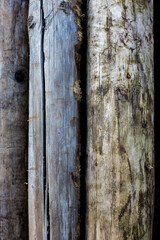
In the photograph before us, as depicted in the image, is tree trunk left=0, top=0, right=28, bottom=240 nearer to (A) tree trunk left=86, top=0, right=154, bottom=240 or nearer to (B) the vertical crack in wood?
(B) the vertical crack in wood

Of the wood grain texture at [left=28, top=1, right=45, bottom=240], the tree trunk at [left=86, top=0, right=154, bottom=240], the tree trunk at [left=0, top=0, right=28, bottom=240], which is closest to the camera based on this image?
the tree trunk at [left=86, top=0, right=154, bottom=240]

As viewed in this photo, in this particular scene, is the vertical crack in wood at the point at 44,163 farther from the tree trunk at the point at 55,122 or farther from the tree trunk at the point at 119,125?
the tree trunk at the point at 119,125

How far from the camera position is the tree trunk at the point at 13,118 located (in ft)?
4.79

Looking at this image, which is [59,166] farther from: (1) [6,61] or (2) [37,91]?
(1) [6,61]

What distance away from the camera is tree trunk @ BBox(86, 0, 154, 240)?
46.8 inches

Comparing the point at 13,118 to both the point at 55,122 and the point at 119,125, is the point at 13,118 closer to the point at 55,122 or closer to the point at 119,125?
the point at 55,122

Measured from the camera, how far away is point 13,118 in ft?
4.89

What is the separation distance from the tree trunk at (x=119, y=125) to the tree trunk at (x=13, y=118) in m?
0.45

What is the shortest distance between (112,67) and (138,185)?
2.00 ft

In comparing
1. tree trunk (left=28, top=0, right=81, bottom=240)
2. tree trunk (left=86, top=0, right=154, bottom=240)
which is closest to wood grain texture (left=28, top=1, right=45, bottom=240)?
tree trunk (left=28, top=0, right=81, bottom=240)

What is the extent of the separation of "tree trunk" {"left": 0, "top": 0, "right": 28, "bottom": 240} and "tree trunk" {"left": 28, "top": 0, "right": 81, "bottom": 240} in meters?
0.15

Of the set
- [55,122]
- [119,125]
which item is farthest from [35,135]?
[119,125]

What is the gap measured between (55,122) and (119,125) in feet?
1.11

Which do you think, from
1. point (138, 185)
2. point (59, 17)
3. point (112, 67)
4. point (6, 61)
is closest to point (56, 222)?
point (138, 185)
